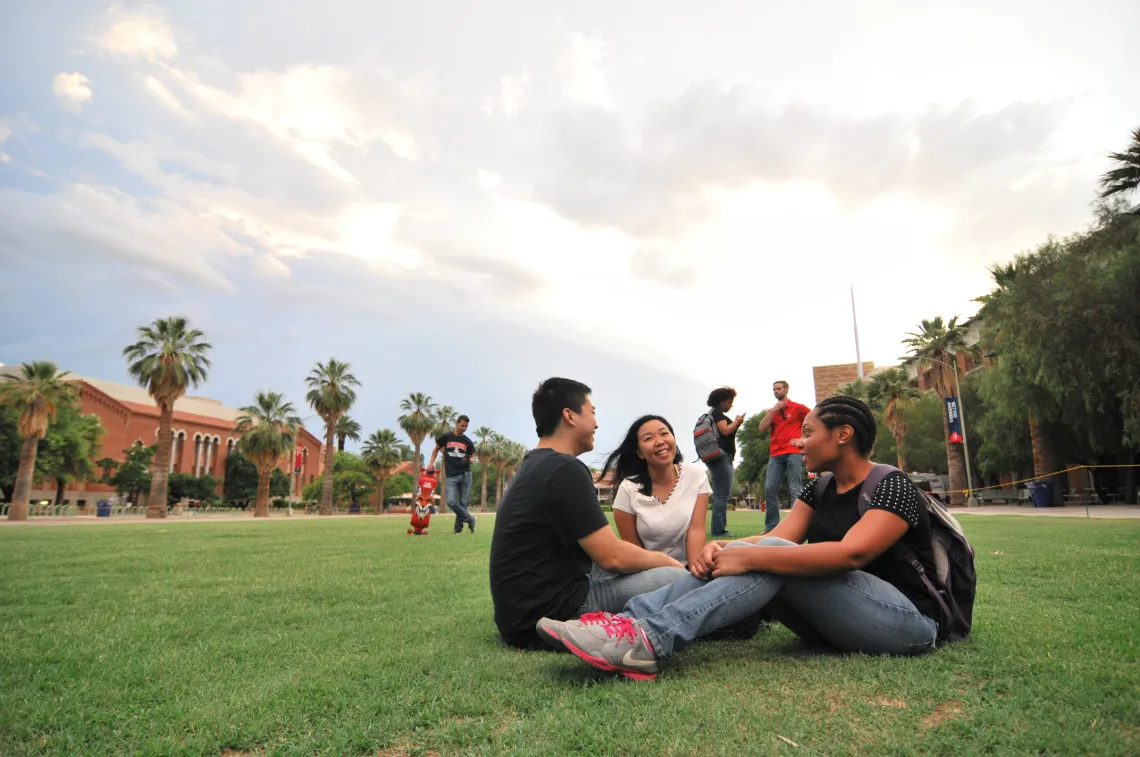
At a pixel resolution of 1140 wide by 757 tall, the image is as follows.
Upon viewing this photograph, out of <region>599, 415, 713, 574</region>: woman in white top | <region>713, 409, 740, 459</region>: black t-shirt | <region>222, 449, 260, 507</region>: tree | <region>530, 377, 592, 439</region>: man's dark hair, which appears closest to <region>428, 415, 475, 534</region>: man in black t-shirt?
<region>713, 409, 740, 459</region>: black t-shirt

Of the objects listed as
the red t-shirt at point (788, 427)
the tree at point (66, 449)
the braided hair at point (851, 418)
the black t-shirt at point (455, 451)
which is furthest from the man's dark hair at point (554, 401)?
the tree at point (66, 449)

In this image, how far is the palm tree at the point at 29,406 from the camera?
3481 centimetres

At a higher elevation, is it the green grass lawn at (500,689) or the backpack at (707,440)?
the backpack at (707,440)

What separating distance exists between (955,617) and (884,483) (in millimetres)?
821

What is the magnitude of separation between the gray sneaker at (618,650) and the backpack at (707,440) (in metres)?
6.02

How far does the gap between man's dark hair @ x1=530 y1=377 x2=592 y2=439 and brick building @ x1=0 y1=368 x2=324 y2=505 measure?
2457 inches

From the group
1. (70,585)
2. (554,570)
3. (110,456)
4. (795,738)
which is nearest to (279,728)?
(554,570)

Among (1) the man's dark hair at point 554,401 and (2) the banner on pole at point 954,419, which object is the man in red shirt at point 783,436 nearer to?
(1) the man's dark hair at point 554,401

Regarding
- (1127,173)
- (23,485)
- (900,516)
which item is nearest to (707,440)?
(900,516)

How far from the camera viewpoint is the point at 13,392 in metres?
35.9

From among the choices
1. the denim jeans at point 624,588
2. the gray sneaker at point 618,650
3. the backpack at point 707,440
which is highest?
the backpack at point 707,440

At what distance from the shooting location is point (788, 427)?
925 centimetres

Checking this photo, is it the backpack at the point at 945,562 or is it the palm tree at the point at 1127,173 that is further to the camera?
the palm tree at the point at 1127,173

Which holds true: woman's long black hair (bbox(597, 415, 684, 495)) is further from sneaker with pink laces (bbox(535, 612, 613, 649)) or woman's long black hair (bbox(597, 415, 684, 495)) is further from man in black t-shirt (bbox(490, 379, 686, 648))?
sneaker with pink laces (bbox(535, 612, 613, 649))
